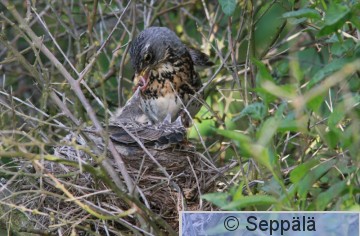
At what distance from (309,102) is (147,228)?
0.92 metres

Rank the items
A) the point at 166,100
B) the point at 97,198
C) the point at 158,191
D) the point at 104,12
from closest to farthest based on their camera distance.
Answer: the point at 97,198 → the point at 158,191 → the point at 166,100 → the point at 104,12

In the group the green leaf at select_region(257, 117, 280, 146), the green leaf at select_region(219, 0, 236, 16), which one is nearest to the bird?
the green leaf at select_region(219, 0, 236, 16)

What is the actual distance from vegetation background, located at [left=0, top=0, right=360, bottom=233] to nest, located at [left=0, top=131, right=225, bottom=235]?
96 millimetres

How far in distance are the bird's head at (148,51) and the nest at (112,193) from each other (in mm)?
876

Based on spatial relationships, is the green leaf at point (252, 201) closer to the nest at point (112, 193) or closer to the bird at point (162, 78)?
the nest at point (112, 193)

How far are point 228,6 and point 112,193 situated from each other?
3.12ft

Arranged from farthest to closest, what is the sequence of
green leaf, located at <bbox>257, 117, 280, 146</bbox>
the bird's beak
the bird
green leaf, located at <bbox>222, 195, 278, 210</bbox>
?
1. the bird's beak
2. the bird
3. green leaf, located at <bbox>222, 195, 278, 210</bbox>
4. green leaf, located at <bbox>257, 117, 280, 146</bbox>

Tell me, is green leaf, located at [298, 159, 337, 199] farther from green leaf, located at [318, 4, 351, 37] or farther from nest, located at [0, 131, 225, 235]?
nest, located at [0, 131, 225, 235]

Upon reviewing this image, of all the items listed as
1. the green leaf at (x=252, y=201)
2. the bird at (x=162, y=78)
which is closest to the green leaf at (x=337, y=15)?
the green leaf at (x=252, y=201)

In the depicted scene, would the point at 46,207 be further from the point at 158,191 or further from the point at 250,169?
the point at 250,169

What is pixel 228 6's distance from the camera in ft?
12.3

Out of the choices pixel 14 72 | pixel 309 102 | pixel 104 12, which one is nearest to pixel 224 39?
pixel 104 12

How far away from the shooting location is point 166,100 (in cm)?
505

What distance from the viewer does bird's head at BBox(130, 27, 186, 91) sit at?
500 centimetres
